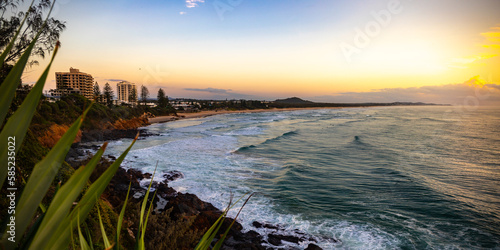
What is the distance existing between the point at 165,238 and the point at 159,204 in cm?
537

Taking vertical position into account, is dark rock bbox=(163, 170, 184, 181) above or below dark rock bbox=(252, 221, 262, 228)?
above

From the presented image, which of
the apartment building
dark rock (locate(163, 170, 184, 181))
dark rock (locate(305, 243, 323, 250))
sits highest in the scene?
the apartment building

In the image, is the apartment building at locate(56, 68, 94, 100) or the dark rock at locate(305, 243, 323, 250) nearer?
the dark rock at locate(305, 243, 323, 250)

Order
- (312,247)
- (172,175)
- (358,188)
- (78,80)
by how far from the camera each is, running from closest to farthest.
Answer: (312,247) → (358,188) → (172,175) → (78,80)

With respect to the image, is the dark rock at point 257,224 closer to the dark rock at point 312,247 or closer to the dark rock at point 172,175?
the dark rock at point 312,247

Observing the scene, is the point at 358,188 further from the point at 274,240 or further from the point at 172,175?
the point at 172,175

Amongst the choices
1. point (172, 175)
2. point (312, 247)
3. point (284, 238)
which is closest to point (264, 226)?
point (284, 238)

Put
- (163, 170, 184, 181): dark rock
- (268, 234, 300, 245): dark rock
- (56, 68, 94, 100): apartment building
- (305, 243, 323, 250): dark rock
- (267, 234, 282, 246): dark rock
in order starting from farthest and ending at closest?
(56, 68, 94, 100): apartment building < (163, 170, 184, 181): dark rock < (268, 234, 300, 245): dark rock < (267, 234, 282, 246): dark rock < (305, 243, 323, 250): dark rock

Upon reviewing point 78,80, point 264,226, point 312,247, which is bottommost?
point 264,226

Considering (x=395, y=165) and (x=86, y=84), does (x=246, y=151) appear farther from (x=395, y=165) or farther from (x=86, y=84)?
(x=86, y=84)

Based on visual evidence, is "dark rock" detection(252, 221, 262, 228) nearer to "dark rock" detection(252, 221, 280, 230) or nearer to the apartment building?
"dark rock" detection(252, 221, 280, 230)

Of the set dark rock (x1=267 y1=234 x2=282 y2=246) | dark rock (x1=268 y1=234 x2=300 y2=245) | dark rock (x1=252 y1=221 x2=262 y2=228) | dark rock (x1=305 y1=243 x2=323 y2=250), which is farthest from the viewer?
dark rock (x1=252 y1=221 x2=262 y2=228)

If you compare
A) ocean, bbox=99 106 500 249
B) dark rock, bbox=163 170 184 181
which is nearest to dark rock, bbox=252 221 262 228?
ocean, bbox=99 106 500 249

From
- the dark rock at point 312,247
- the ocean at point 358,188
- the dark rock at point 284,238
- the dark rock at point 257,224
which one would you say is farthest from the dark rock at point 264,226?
the dark rock at point 312,247
